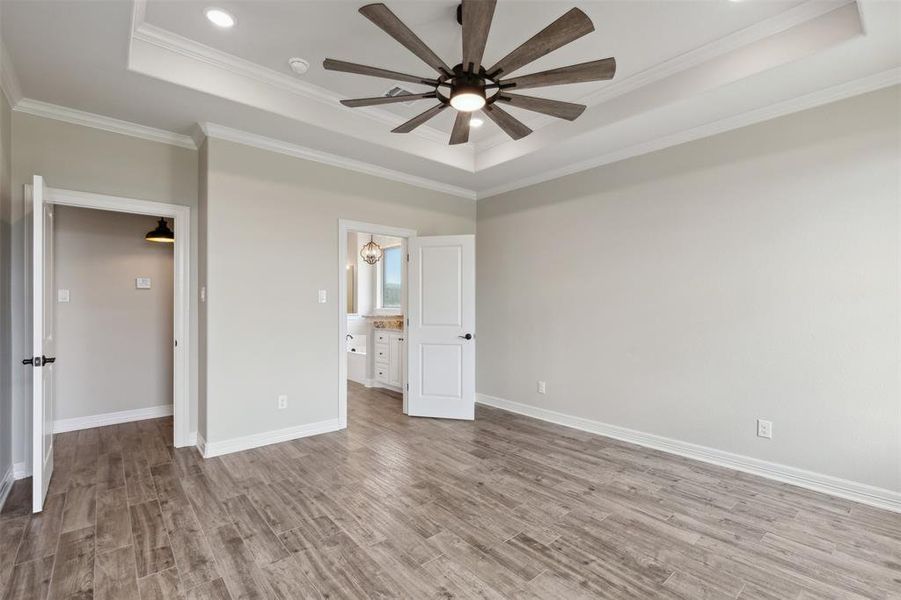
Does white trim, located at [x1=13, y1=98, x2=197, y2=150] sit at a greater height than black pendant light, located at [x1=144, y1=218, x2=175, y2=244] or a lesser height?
greater

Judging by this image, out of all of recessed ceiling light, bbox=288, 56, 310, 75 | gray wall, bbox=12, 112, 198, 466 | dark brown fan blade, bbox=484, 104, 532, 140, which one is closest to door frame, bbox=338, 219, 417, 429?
gray wall, bbox=12, 112, 198, 466

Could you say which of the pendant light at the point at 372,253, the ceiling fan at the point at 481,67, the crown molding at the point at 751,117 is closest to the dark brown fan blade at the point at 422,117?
the ceiling fan at the point at 481,67

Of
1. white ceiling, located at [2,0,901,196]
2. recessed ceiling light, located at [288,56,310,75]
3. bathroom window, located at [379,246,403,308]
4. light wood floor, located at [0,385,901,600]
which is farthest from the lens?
bathroom window, located at [379,246,403,308]

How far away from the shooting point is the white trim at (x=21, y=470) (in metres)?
3.01

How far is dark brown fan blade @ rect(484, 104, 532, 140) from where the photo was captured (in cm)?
259

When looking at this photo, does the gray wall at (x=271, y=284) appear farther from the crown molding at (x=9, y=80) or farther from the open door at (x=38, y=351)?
the crown molding at (x=9, y=80)

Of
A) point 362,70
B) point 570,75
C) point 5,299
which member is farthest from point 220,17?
point 5,299

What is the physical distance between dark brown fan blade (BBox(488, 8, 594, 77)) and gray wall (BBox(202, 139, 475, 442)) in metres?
2.44

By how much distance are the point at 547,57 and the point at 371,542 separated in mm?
3318

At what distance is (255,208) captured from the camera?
12.2 ft

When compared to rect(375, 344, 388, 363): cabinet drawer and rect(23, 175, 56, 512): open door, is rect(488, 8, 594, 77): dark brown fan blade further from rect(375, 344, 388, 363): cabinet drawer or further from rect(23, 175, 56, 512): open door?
rect(375, 344, 388, 363): cabinet drawer

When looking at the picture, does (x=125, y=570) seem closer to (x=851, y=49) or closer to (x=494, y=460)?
(x=494, y=460)

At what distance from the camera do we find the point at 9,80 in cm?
273

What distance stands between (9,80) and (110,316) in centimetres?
248
